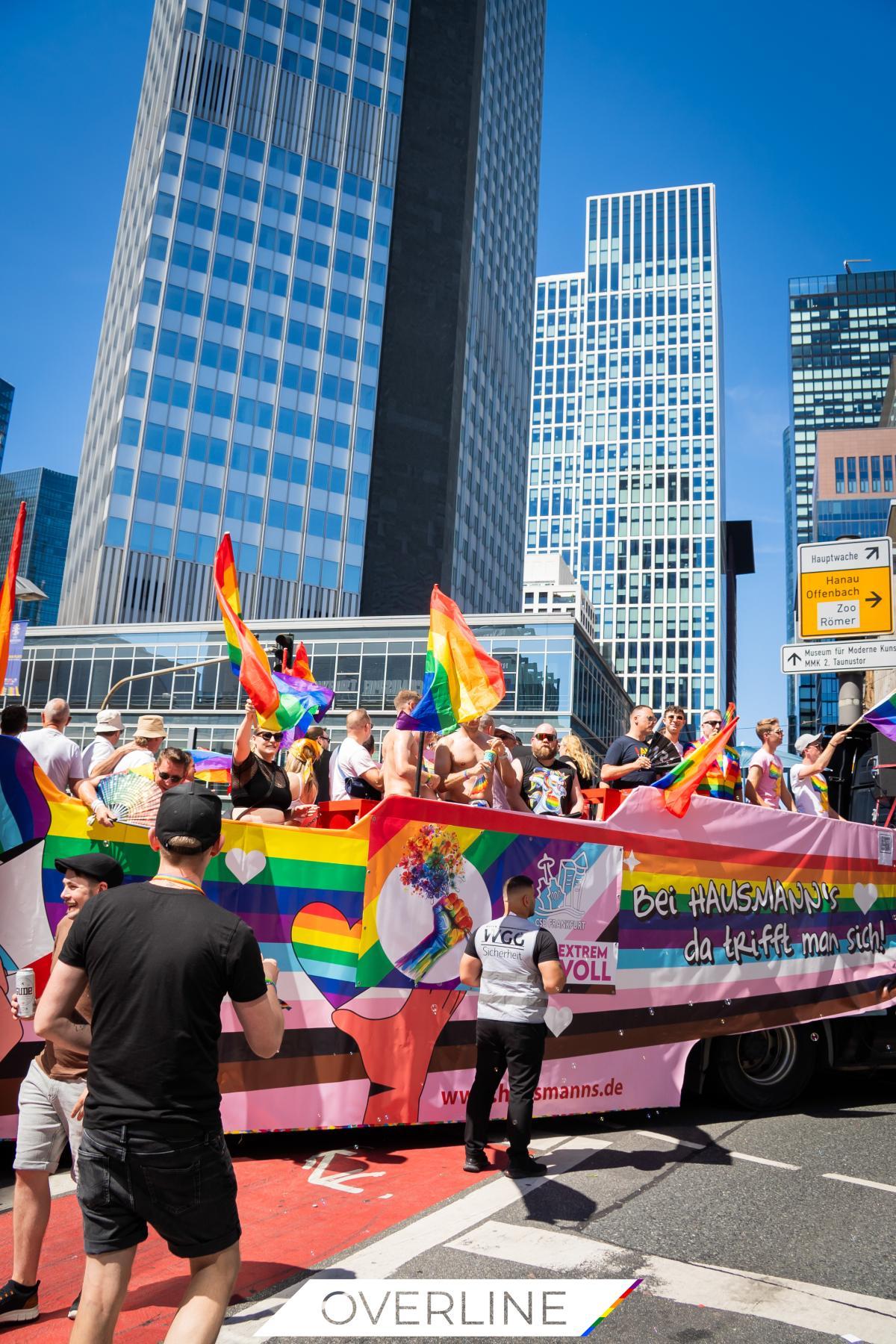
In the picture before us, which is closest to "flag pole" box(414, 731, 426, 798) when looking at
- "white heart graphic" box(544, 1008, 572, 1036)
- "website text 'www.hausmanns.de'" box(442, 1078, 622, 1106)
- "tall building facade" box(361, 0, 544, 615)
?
"white heart graphic" box(544, 1008, 572, 1036)

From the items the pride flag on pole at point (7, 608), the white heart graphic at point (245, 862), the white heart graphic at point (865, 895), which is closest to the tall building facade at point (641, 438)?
the white heart graphic at point (865, 895)

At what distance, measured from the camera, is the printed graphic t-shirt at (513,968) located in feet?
19.8

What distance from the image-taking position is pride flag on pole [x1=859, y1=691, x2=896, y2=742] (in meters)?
9.70

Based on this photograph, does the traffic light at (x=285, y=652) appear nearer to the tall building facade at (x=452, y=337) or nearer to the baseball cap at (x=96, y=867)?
the baseball cap at (x=96, y=867)

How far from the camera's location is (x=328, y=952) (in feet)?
19.8

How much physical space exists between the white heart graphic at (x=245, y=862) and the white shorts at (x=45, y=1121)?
1742mm

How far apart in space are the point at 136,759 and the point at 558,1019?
3.60 metres

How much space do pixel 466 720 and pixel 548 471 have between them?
166308 mm

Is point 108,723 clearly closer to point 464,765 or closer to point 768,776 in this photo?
point 464,765

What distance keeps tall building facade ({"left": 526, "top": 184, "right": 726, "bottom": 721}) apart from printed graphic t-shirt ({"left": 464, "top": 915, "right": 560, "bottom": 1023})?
5790 inches

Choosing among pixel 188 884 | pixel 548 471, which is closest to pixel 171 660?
pixel 188 884

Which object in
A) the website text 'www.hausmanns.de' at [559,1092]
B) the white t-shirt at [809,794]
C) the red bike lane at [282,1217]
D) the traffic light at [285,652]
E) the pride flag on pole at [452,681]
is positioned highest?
the traffic light at [285,652]

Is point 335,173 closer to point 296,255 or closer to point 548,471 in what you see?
point 296,255

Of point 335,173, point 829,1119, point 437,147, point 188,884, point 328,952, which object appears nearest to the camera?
point 188,884
